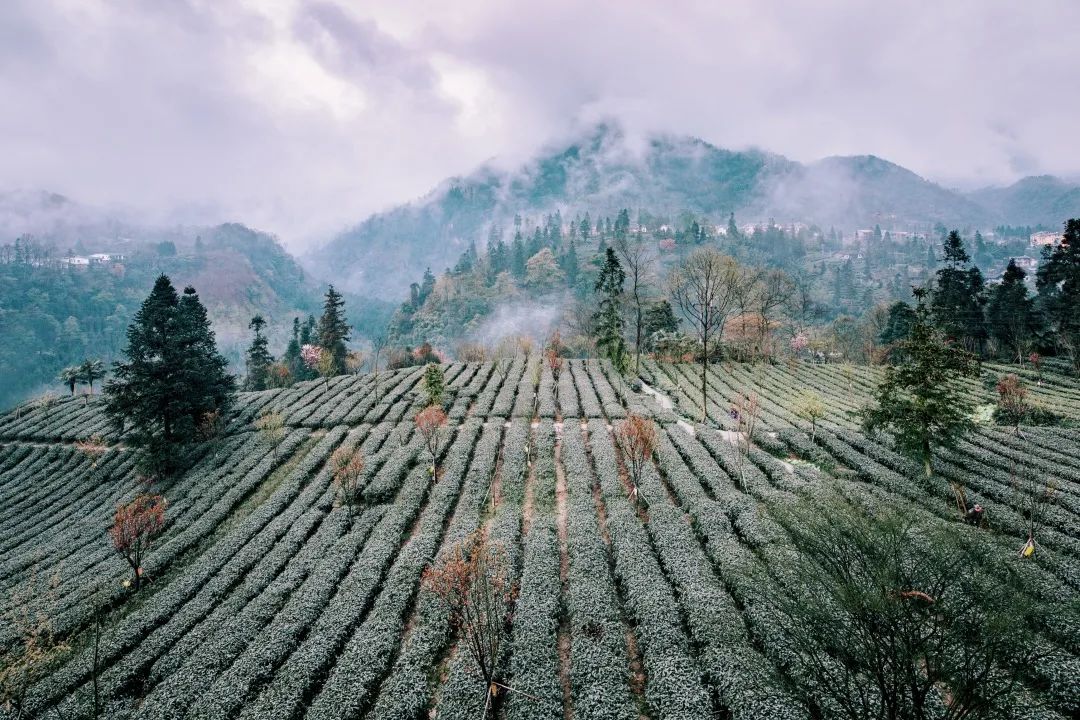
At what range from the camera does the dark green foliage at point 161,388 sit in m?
36.9

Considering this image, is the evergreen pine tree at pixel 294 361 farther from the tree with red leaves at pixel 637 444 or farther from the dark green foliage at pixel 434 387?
the tree with red leaves at pixel 637 444

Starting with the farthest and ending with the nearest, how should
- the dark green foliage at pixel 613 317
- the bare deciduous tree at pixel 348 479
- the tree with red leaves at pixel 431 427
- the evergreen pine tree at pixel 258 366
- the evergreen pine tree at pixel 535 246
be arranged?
the evergreen pine tree at pixel 535 246
the evergreen pine tree at pixel 258 366
the dark green foliage at pixel 613 317
the tree with red leaves at pixel 431 427
the bare deciduous tree at pixel 348 479

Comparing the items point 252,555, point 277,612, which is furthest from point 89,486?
point 277,612

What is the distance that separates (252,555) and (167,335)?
28024 mm

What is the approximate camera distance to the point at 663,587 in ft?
56.0

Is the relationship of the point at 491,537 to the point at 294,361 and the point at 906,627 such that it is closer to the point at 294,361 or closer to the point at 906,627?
the point at 906,627

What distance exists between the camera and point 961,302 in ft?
193

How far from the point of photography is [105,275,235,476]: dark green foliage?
3688 centimetres

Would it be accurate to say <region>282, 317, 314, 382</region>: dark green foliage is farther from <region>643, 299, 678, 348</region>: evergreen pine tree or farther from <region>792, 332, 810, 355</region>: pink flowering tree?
<region>792, 332, 810, 355</region>: pink flowering tree

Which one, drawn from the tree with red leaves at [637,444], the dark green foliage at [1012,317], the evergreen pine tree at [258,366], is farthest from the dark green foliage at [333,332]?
the dark green foliage at [1012,317]

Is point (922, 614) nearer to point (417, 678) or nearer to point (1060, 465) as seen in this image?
point (417, 678)

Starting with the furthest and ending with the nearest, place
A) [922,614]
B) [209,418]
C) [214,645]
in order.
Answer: [209,418] → [214,645] → [922,614]

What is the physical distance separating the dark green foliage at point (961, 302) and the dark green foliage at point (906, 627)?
57.8 metres

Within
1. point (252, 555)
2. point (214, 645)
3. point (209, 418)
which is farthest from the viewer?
point (209, 418)
